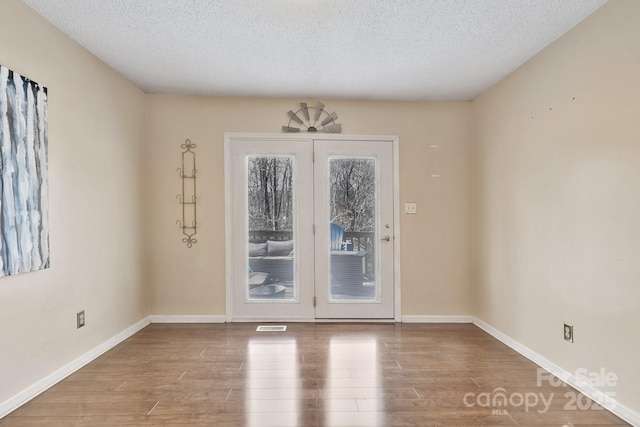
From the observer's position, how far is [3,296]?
2.04 metres

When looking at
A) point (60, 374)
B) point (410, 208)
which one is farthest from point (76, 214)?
point (410, 208)

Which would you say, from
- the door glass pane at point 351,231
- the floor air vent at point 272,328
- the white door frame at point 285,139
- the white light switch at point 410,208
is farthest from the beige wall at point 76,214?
the white light switch at point 410,208

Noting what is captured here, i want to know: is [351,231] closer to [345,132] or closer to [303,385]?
[345,132]

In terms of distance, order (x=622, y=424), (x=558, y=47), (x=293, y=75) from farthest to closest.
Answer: (x=293, y=75) < (x=558, y=47) < (x=622, y=424)

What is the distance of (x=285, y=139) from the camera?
12.8 feet

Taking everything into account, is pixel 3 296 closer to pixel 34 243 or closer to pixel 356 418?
pixel 34 243

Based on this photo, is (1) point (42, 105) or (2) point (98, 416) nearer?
(2) point (98, 416)

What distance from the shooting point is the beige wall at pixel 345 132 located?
3.85m

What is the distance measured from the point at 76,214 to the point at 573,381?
375 centimetres

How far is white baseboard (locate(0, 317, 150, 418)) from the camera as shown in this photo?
82.5 inches

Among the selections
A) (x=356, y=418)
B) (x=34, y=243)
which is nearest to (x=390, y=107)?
(x=356, y=418)

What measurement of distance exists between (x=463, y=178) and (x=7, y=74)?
391cm

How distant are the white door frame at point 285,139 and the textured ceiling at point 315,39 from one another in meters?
0.50

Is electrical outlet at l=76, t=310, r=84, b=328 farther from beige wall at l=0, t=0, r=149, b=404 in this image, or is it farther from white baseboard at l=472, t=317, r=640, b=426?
white baseboard at l=472, t=317, r=640, b=426
